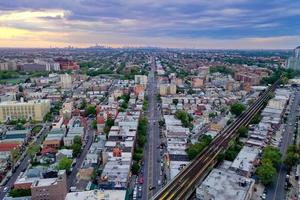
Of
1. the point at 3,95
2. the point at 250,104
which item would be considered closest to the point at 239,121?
the point at 250,104

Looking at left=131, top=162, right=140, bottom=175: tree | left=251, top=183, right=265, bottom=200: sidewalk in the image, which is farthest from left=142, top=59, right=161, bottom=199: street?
left=251, top=183, right=265, bottom=200: sidewalk

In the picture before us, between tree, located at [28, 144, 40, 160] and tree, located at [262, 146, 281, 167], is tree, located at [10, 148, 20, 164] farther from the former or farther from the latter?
tree, located at [262, 146, 281, 167]

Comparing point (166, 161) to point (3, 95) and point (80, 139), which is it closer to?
point (80, 139)

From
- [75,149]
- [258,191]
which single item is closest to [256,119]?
[258,191]

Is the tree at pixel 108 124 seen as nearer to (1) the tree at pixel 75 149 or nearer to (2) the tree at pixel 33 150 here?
(1) the tree at pixel 75 149

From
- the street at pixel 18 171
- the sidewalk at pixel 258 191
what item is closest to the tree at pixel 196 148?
the sidewalk at pixel 258 191

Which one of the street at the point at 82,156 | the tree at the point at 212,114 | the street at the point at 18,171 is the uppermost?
the tree at the point at 212,114
